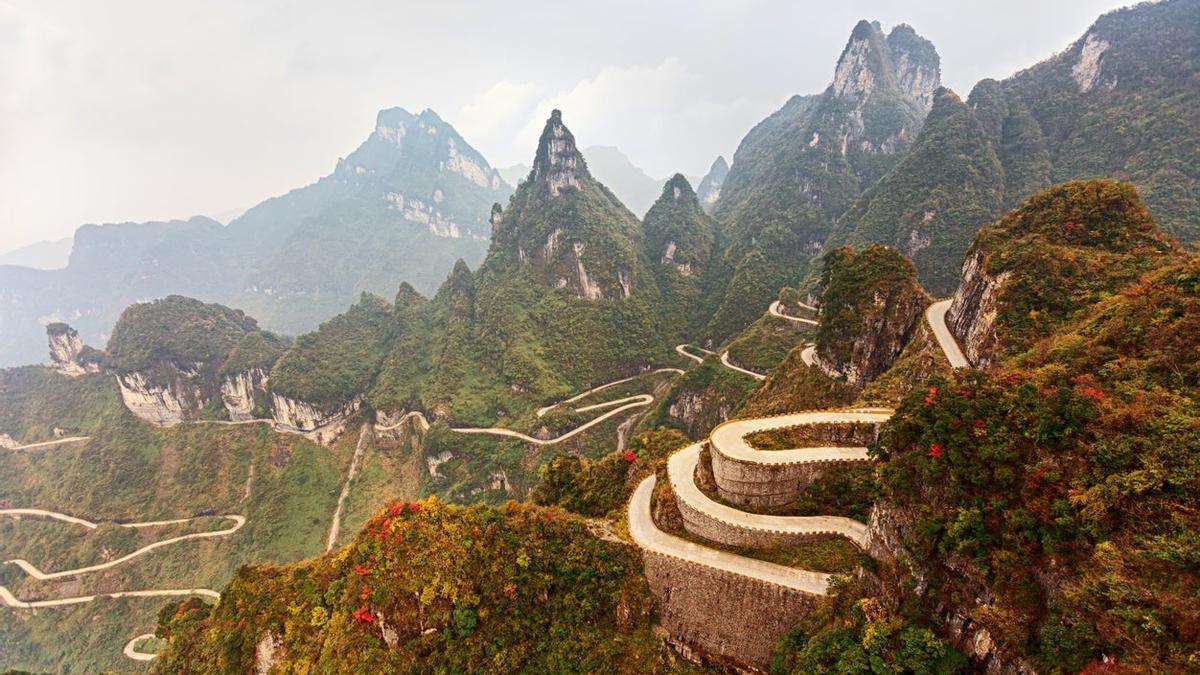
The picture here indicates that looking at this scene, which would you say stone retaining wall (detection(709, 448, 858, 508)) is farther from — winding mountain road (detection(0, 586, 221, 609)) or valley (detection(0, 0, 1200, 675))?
winding mountain road (detection(0, 586, 221, 609))

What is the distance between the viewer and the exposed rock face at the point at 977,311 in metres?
31.0

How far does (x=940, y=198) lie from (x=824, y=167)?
147 ft

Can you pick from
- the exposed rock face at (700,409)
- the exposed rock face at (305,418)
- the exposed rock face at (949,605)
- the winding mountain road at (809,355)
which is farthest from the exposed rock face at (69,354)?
the exposed rock face at (949,605)

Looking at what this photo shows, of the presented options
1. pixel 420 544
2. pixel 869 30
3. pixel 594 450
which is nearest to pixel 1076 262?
pixel 420 544

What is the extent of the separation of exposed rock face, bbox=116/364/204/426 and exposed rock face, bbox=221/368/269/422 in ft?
25.1

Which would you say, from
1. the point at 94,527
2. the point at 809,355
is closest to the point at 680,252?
the point at 809,355

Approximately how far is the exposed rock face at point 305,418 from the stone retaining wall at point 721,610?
3516 inches

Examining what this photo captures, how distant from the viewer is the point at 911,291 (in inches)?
1625

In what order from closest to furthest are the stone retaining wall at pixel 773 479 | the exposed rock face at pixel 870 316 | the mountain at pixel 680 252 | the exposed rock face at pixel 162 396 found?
1. the stone retaining wall at pixel 773 479
2. the exposed rock face at pixel 870 316
3. the exposed rock face at pixel 162 396
4. the mountain at pixel 680 252

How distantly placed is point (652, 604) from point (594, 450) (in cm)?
5441

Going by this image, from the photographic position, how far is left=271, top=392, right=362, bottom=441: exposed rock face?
3457 inches

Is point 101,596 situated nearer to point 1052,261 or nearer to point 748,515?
point 748,515

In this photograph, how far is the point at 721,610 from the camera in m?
19.8

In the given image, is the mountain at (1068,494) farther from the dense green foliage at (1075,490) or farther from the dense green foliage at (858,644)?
the dense green foliage at (858,644)
